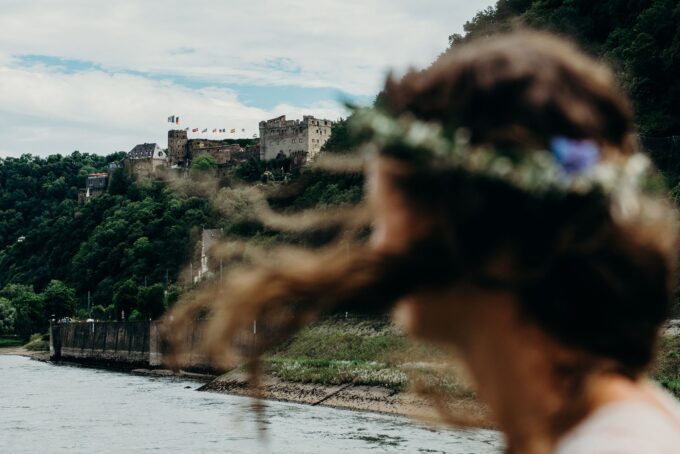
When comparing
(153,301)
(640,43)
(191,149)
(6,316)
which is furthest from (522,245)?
(191,149)

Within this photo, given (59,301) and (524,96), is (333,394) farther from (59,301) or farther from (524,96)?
(59,301)

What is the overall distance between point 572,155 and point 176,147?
153405 millimetres

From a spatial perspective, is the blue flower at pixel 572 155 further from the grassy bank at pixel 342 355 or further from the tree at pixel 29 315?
the tree at pixel 29 315

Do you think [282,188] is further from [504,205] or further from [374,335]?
[374,335]

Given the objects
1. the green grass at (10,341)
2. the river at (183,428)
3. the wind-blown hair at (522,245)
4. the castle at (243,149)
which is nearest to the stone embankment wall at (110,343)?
the green grass at (10,341)

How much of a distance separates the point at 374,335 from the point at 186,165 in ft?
343

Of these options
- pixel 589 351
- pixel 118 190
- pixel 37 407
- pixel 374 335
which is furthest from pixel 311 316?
pixel 118 190

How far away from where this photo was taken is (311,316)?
4.53ft

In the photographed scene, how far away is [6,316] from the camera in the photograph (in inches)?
4058

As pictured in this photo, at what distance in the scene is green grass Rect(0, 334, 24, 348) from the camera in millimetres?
Answer: 102113

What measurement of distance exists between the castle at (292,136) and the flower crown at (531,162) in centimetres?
12355

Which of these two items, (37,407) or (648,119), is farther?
(648,119)

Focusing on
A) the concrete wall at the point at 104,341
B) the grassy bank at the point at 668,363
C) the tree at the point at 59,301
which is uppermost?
the grassy bank at the point at 668,363

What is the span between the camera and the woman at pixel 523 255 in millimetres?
1258
